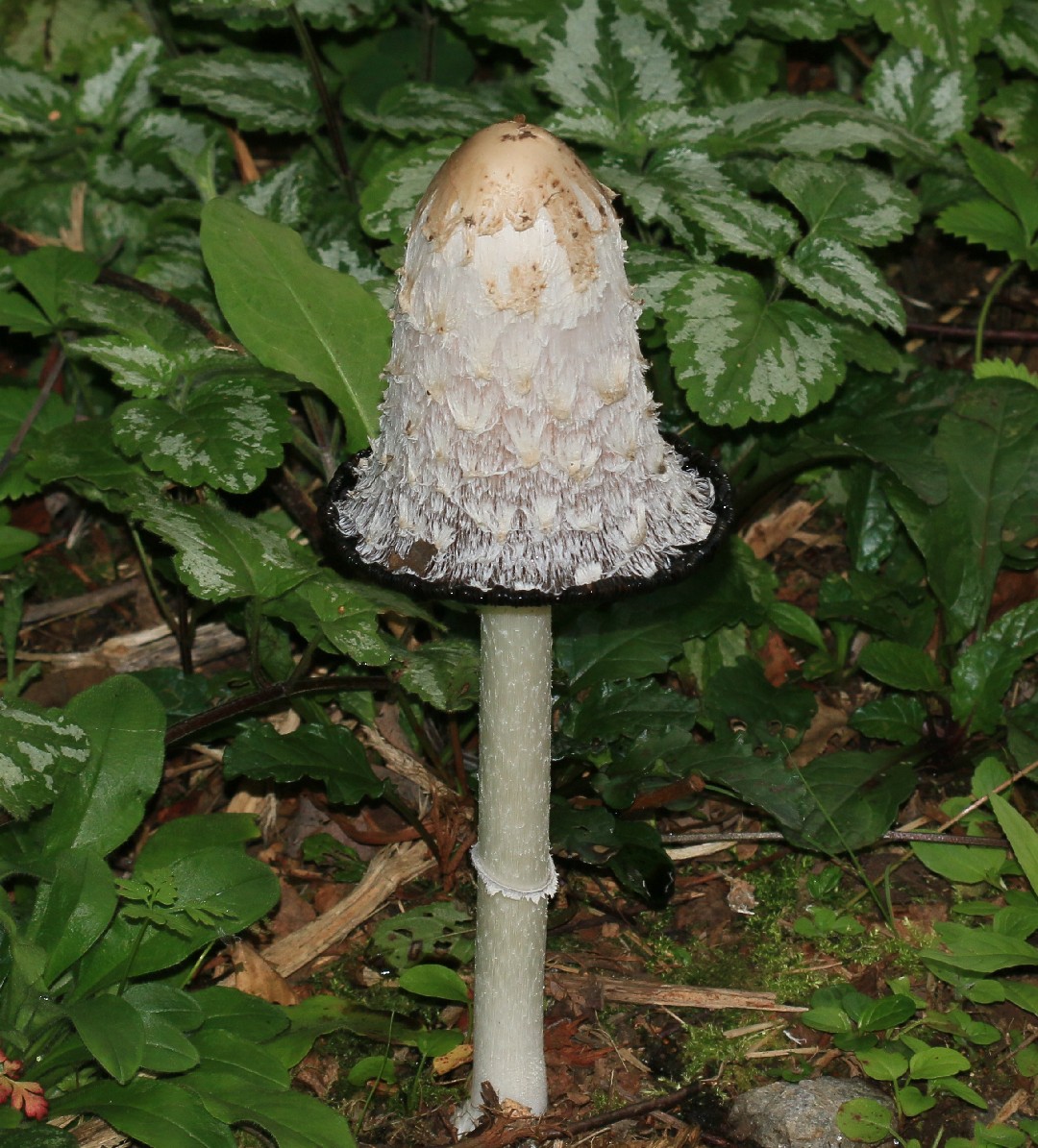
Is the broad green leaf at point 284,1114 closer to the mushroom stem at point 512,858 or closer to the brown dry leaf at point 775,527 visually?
the mushroom stem at point 512,858

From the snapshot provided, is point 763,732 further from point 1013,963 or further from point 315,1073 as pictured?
point 315,1073

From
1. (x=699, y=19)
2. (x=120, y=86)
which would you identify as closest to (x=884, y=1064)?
(x=699, y=19)

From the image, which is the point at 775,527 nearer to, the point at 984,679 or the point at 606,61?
the point at 984,679

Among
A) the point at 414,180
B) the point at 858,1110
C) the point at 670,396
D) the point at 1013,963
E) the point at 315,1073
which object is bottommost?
the point at 315,1073

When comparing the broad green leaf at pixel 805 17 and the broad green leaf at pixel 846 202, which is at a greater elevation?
the broad green leaf at pixel 805 17

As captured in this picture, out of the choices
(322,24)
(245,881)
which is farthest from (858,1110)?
(322,24)

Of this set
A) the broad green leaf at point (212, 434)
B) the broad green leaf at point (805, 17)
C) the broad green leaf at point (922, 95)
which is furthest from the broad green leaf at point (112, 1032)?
the broad green leaf at point (805, 17)
